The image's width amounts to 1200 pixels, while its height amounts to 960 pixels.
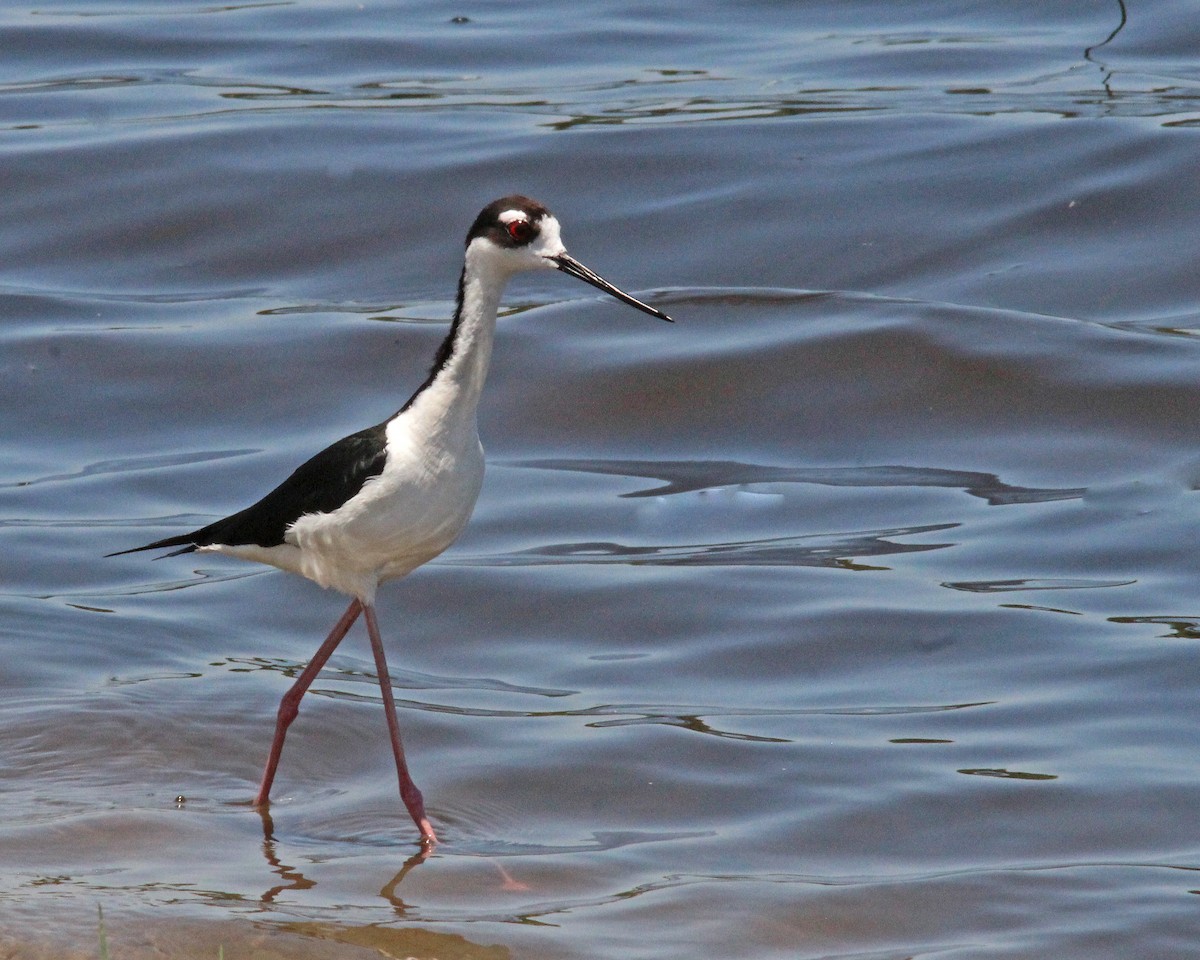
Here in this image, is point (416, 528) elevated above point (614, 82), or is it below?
below

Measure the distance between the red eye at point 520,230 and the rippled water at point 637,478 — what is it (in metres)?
1.76

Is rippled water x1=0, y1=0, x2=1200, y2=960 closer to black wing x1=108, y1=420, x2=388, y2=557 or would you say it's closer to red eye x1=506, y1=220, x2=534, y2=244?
black wing x1=108, y1=420, x2=388, y2=557

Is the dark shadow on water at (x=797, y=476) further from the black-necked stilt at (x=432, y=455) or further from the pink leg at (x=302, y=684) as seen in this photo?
the black-necked stilt at (x=432, y=455)

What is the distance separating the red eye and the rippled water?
1.76 meters

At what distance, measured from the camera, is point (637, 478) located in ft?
29.4

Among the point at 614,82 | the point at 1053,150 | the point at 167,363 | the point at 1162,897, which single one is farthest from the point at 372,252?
the point at 1162,897

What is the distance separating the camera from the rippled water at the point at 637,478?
17.5ft

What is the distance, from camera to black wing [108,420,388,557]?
5.44 metres

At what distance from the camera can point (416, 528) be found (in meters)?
5.38

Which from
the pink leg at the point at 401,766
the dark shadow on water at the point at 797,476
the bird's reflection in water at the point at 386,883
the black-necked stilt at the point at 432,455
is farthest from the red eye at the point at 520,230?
the dark shadow on water at the point at 797,476

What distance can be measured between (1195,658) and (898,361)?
136 inches

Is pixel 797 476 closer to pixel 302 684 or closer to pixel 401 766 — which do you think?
pixel 302 684

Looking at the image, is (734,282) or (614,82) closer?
(734,282)

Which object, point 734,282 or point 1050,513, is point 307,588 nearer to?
point 1050,513
